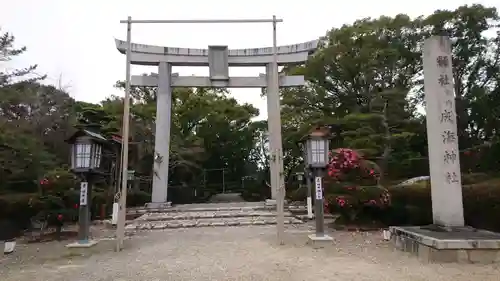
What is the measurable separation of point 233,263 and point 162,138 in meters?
11.1

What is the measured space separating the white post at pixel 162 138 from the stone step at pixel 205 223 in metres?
4.01

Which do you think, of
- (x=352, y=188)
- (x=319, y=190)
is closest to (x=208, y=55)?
(x=352, y=188)

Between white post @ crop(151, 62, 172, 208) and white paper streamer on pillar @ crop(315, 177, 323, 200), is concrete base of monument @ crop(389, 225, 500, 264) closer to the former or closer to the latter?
white paper streamer on pillar @ crop(315, 177, 323, 200)

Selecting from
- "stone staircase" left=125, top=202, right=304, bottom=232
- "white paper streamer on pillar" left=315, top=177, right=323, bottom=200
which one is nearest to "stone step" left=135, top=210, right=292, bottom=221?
"stone staircase" left=125, top=202, right=304, bottom=232

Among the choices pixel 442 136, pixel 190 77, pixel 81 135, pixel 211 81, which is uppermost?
pixel 190 77

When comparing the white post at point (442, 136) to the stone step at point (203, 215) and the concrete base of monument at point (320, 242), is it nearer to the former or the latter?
the concrete base of monument at point (320, 242)

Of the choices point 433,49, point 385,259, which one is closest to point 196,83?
point 433,49

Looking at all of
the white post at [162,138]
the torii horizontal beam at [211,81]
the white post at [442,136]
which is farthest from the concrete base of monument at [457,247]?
the white post at [162,138]

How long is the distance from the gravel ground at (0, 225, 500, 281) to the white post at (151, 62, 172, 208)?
7.24m

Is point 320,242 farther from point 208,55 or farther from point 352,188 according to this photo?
point 208,55

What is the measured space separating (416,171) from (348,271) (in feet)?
46.5

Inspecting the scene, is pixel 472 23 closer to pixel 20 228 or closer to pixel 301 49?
pixel 301 49

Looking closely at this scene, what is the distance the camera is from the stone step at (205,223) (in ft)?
36.5

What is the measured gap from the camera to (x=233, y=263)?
6.39 m
